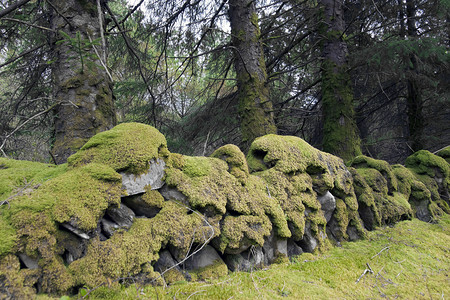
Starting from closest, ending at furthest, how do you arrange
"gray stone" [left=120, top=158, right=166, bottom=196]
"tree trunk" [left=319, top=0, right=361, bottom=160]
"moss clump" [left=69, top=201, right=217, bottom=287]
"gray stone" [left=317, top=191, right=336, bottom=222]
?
"moss clump" [left=69, top=201, right=217, bottom=287] → "gray stone" [left=120, top=158, right=166, bottom=196] → "gray stone" [left=317, top=191, right=336, bottom=222] → "tree trunk" [left=319, top=0, right=361, bottom=160]

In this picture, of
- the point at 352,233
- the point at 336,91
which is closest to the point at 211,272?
the point at 352,233

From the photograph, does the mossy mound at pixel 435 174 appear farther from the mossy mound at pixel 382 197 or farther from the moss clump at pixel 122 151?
the moss clump at pixel 122 151

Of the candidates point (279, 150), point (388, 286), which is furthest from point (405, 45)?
point (388, 286)

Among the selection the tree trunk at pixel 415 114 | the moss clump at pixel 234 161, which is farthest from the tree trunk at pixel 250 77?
the tree trunk at pixel 415 114

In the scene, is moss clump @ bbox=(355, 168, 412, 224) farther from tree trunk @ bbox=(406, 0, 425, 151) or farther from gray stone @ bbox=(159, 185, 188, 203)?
tree trunk @ bbox=(406, 0, 425, 151)

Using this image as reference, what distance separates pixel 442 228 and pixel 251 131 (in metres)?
3.34

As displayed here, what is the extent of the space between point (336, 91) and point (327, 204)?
348cm

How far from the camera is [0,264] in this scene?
1575 millimetres

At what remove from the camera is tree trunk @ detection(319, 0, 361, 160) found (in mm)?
5855

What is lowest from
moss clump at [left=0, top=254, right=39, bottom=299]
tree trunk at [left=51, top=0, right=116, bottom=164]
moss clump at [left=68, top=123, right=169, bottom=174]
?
moss clump at [left=0, top=254, right=39, bottom=299]

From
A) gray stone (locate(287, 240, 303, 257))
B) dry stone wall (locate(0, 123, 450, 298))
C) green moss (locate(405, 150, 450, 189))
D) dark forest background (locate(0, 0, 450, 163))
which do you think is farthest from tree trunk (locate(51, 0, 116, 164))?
green moss (locate(405, 150, 450, 189))

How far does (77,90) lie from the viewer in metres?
3.64

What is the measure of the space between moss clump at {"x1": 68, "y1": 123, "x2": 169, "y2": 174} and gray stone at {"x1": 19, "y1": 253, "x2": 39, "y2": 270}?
2.56 ft

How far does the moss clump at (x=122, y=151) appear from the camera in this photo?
2225mm
